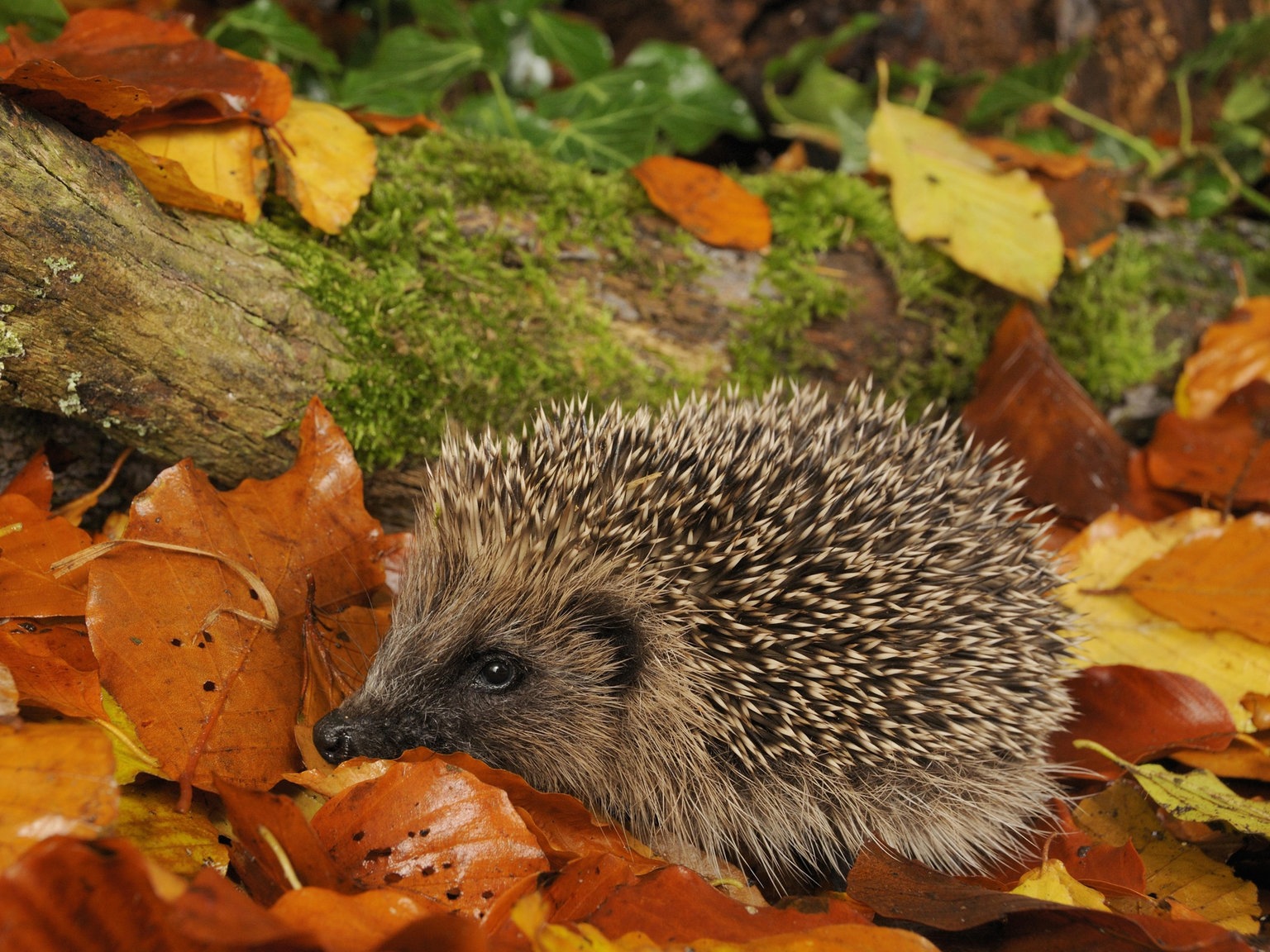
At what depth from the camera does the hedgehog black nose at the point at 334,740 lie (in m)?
2.08

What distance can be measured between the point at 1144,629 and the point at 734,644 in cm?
146

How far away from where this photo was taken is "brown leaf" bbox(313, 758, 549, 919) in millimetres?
1688

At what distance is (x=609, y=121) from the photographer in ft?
11.6

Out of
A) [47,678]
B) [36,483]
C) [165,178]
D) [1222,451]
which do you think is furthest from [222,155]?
[1222,451]

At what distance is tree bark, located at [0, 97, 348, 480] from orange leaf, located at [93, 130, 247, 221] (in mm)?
31

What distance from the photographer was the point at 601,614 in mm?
2361

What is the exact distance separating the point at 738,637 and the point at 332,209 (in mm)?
1622

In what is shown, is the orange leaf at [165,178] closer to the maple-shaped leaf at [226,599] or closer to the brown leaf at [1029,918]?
the maple-shaped leaf at [226,599]

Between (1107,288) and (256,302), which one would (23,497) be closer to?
(256,302)

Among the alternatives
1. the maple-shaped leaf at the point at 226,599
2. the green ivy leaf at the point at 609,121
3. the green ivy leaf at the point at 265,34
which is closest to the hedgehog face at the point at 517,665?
the maple-shaped leaf at the point at 226,599

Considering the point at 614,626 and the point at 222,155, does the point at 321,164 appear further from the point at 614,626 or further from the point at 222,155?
the point at 614,626

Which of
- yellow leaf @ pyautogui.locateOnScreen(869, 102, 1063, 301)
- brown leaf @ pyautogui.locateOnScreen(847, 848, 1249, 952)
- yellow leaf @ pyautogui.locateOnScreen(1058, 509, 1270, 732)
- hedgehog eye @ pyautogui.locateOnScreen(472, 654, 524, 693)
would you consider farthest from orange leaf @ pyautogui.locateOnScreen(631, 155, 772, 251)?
brown leaf @ pyautogui.locateOnScreen(847, 848, 1249, 952)

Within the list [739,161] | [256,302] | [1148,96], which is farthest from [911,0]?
[256,302]

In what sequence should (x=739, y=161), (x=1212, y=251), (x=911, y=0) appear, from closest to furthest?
1. (x=1212, y=251)
2. (x=911, y=0)
3. (x=739, y=161)
